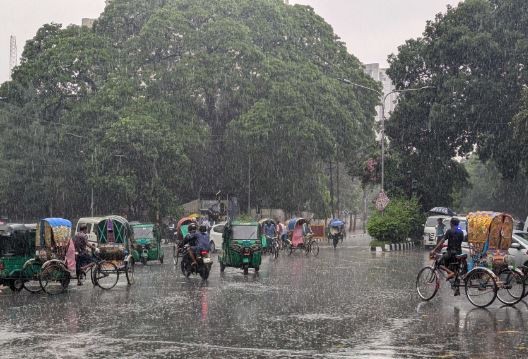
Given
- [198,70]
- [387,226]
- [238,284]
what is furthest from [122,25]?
[238,284]

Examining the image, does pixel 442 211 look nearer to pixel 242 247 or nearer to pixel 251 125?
pixel 251 125

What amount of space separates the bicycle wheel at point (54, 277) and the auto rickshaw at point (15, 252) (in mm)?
735

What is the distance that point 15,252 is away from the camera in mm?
19312

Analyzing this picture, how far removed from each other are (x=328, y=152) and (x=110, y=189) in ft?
46.5

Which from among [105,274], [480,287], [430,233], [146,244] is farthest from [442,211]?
[480,287]

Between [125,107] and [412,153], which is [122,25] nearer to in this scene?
[125,107]

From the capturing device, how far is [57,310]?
15.1 meters

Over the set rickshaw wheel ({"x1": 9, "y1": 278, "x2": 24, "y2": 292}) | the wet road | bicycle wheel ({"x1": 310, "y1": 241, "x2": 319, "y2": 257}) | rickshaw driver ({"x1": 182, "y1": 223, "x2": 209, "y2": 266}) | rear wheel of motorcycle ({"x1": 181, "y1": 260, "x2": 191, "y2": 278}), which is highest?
rickshaw driver ({"x1": 182, "y1": 223, "x2": 209, "y2": 266})

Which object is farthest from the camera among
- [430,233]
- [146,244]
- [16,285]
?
[430,233]

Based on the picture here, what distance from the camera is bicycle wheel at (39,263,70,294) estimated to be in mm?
18688

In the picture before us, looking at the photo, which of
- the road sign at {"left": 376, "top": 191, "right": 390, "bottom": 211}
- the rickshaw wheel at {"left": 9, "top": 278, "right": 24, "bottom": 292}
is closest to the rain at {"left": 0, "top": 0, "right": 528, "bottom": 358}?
the road sign at {"left": 376, "top": 191, "right": 390, "bottom": 211}

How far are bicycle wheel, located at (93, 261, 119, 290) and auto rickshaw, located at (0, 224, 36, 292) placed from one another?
5.08ft

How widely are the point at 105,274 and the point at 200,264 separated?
10.6 ft

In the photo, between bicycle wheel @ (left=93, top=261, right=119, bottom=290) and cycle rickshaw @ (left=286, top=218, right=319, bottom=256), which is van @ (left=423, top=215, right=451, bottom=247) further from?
bicycle wheel @ (left=93, top=261, right=119, bottom=290)
